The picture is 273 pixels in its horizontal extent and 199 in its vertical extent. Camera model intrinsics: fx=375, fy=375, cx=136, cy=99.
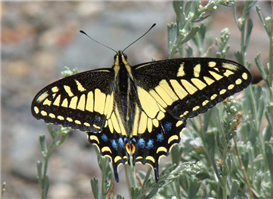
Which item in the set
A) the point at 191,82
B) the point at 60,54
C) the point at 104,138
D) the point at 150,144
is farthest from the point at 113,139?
the point at 60,54

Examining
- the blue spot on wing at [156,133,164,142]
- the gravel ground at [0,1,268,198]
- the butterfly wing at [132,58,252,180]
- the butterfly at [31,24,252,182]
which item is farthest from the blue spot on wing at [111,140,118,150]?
the gravel ground at [0,1,268,198]

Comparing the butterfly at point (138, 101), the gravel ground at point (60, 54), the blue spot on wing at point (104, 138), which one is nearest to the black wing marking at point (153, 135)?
the butterfly at point (138, 101)

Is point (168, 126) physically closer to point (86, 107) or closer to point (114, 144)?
point (114, 144)

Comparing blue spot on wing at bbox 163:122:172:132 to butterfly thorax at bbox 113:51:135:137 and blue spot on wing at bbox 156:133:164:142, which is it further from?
butterfly thorax at bbox 113:51:135:137

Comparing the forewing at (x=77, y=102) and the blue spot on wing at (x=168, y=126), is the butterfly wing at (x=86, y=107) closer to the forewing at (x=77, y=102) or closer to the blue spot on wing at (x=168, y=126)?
the forewing at (x=77, y=102)

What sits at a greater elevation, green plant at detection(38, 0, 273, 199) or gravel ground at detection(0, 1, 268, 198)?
gravel ground at detection(0, 1, 268, 198)

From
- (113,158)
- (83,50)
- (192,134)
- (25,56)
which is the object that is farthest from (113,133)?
(25,56)

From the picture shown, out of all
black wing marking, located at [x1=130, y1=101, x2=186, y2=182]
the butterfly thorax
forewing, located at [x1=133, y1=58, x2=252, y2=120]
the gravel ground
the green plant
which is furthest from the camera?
the gravel ground

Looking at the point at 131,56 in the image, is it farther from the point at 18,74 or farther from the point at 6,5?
the point at 6,5
